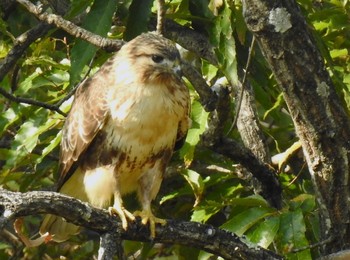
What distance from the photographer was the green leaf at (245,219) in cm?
479

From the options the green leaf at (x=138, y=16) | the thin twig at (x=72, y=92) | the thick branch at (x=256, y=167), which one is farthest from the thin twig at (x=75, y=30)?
the thick branch at (x=256, y=167)

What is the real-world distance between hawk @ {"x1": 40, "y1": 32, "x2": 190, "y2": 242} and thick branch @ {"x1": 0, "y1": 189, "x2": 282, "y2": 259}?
41cm

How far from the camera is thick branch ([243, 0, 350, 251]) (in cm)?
415

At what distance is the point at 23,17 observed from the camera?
6410mm

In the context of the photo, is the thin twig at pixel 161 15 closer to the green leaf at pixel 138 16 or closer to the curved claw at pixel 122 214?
the green leaf at pixel 138 16

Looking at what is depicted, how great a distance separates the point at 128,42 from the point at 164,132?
52 cm

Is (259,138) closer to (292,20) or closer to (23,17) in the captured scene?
(292,20)

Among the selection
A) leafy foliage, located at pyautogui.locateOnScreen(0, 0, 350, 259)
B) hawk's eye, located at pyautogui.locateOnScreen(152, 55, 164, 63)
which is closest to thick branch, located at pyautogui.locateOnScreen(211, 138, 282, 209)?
leafy foliage, located at pyautogui.locateOnScreen(0, 0, 350, 259)

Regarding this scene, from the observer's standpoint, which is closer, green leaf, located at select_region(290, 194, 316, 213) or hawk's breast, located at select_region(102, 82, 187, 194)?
green leaf, located at select_region(290, 194, 316, 213)

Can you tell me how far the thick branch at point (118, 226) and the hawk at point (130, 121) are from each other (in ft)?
1.34

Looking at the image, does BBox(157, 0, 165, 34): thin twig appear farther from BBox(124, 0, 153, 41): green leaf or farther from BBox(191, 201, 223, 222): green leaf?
BBox(191, 201, 223, 222): green leaf

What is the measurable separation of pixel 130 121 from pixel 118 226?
868mm

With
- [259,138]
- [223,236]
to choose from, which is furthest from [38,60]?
[223,236]

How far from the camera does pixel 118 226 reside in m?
4.38
